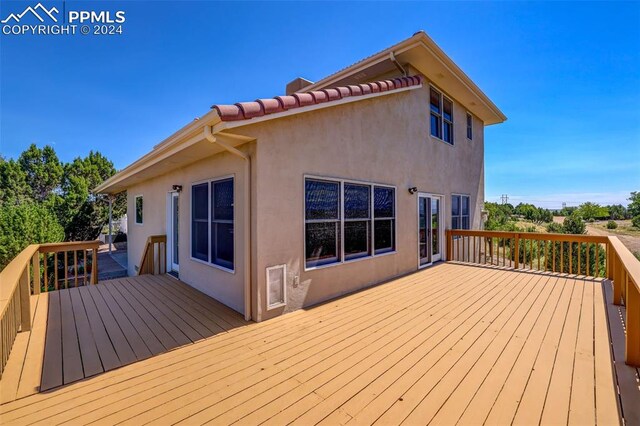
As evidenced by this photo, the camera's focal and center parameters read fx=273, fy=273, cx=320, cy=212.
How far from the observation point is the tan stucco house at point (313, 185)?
3762 mm

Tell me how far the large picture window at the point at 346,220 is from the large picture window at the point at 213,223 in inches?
49.5

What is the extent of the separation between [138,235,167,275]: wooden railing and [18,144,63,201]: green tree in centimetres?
2373

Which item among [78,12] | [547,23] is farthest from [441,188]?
[78,12]

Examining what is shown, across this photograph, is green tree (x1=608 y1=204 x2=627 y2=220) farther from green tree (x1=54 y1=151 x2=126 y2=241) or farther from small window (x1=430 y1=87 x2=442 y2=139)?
green tree (x1=54 y1=151 x2=126 y2=241)

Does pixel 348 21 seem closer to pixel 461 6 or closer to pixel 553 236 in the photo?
pixel 461 6

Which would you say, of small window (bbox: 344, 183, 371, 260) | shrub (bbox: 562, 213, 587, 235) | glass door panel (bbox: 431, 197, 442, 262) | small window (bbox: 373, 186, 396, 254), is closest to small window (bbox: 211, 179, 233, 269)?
small window (bbox: 344, 183, 371, 260)

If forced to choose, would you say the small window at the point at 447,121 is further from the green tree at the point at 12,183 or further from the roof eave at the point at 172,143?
the green tree at the point at 12,183

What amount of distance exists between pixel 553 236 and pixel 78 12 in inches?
445

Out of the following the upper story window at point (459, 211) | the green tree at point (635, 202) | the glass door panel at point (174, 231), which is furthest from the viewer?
the green tree at point (635, 202)

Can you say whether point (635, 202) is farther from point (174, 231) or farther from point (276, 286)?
point (174, 231)

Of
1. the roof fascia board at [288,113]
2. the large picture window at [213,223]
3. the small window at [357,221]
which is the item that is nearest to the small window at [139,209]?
the large picture window at [213,223]

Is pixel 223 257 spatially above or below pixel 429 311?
above

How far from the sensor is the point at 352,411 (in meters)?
2.04

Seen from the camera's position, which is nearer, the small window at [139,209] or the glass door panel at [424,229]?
the glass door panel at [424,229]
